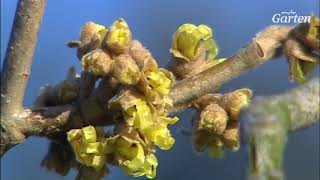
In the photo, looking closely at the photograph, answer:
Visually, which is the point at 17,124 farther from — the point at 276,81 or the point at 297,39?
the point at 276,81

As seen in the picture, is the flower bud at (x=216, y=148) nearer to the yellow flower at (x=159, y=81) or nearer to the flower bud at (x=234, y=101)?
the flower bud at (x=234, y=101)

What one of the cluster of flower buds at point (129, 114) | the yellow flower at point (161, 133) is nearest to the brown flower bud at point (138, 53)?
the cluster of flower buds at point (129, 114)

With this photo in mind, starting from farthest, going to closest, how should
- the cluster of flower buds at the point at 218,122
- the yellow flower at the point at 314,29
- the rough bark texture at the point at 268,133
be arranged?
the cluster of flower buds at the point at 218,122
the yellow flower at the point at 314,29
the rough bark texture at the point at 268,133

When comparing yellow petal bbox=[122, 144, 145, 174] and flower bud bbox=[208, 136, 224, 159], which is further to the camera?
flower bud bbox=[208, 136, 224, 159]

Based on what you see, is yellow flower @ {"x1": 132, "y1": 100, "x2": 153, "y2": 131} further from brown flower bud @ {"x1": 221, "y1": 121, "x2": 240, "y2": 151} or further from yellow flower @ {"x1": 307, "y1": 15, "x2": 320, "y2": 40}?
yellow flower @ {"x1": 307, "y1": 15, "x2": 320, "y2": 40}

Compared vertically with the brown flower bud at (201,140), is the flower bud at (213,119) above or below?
above

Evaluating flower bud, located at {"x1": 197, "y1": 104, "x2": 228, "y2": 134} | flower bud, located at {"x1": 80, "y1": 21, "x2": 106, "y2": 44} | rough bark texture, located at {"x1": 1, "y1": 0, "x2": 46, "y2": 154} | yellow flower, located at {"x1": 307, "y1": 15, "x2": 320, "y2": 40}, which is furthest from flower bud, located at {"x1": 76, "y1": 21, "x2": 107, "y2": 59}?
yellow flower, located at {"x1": 307, "y1": 15, "x2": 320, "y2": 40}
